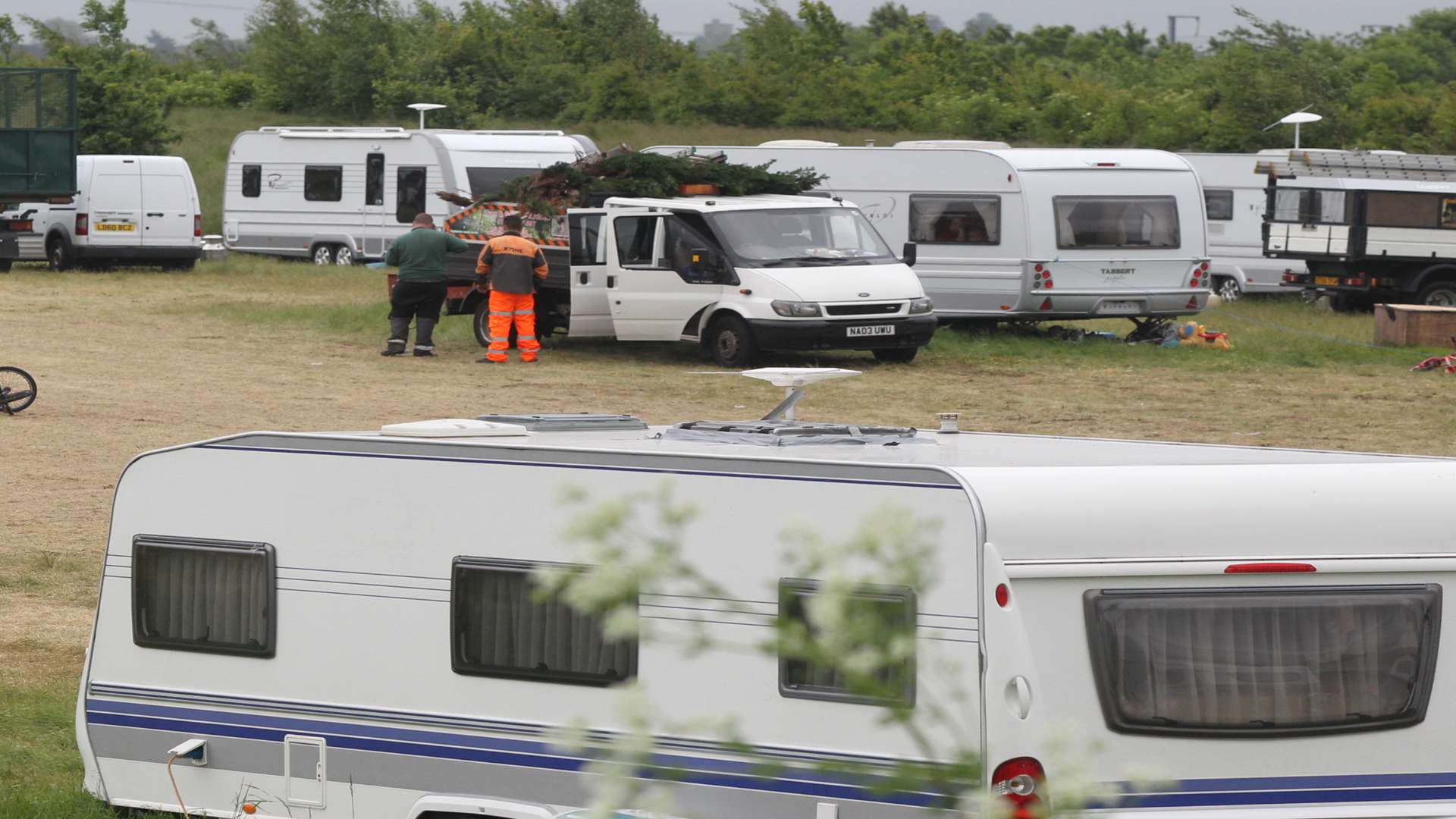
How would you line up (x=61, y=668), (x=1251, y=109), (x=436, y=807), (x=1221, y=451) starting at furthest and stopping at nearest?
(x=1251, y=109) < (x=61, y=668) < (x=1221, y=451) < (x=436, y=807)

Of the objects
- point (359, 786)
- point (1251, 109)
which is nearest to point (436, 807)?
point (359, 786)

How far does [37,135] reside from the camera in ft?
68.1

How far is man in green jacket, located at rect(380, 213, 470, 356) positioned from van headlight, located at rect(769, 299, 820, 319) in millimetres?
3784

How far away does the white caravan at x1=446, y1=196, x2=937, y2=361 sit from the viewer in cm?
1886

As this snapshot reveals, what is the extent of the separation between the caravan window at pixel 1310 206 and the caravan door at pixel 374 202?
14.6m

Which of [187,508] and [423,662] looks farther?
[187,508]

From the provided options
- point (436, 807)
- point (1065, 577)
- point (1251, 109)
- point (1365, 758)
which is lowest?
point (436, 807)

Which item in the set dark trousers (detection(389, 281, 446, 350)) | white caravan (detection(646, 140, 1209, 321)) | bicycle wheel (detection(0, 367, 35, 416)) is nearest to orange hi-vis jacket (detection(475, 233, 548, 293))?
dark trousers (detection(389, 281, 446, 350))

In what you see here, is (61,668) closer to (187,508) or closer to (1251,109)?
(187,508)

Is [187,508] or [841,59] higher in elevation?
[841,59]

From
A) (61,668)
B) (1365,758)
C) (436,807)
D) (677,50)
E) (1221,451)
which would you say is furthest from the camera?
(677,50)

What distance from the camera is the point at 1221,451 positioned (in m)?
5.40

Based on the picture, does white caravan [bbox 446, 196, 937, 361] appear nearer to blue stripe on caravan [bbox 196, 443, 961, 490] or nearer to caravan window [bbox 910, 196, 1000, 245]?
caravan window [bbox 910, 196, 1000, 245]

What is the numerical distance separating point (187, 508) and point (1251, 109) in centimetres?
4078
